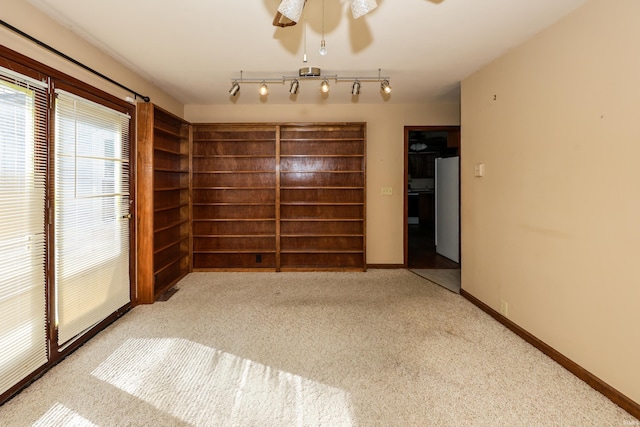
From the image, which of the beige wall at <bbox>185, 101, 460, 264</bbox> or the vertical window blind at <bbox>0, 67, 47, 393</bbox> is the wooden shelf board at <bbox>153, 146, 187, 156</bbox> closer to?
the beige wall at <bbox>185, 101, 460, 264</bbox>

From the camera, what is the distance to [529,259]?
2.61 m

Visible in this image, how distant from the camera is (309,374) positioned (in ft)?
6.98

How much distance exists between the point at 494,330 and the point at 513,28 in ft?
8.32

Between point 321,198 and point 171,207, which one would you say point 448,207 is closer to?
point 321,198

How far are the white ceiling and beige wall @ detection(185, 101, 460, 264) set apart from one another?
1076 mm

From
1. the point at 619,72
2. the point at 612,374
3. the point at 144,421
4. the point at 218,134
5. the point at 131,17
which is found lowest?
the point at 144,421

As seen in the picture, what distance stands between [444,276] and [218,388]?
349cm

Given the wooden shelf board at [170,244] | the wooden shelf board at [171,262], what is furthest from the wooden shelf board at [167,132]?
the wooden shelf board at [171,262]

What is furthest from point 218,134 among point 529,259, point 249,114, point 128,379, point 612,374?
point 612,374

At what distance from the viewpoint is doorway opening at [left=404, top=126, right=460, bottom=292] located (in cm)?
480

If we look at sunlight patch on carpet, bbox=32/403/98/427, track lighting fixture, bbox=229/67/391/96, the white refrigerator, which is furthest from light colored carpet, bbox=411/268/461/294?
sunlight patch on carpet, bbox=32/403/98/427

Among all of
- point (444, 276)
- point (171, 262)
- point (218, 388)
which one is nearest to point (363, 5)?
point (218, 388)

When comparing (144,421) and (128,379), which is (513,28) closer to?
(144,421)

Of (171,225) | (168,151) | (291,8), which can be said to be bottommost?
(171,225)
